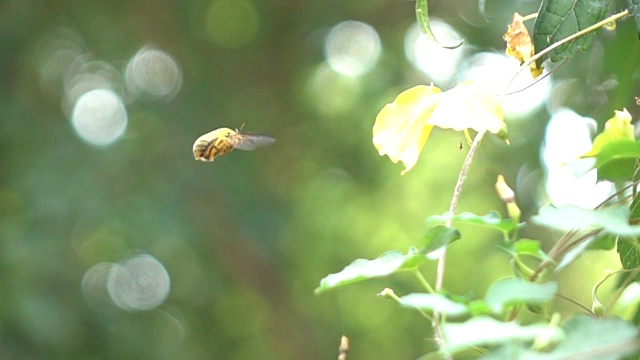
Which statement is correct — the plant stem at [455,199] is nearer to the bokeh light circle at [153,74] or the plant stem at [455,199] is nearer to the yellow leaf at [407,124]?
the yellow leaf at [407,124]

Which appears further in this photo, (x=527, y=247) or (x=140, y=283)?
(x=140, y=283)

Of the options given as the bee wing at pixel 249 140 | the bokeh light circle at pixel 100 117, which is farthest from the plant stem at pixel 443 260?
the bokeh light circle at pixel 100 117

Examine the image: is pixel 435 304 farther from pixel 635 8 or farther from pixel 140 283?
pixel 140 283

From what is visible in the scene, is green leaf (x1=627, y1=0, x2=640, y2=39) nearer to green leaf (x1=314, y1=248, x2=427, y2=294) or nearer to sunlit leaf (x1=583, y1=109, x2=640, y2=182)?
sunlit leaf (x1=583, y1=109, x2=640, y2=182)

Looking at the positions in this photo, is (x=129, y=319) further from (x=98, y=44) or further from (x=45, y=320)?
(x=98, y=44)

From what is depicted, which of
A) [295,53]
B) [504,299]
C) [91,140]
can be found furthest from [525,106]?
[504,299]

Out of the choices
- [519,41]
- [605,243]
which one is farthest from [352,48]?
[605,243]
